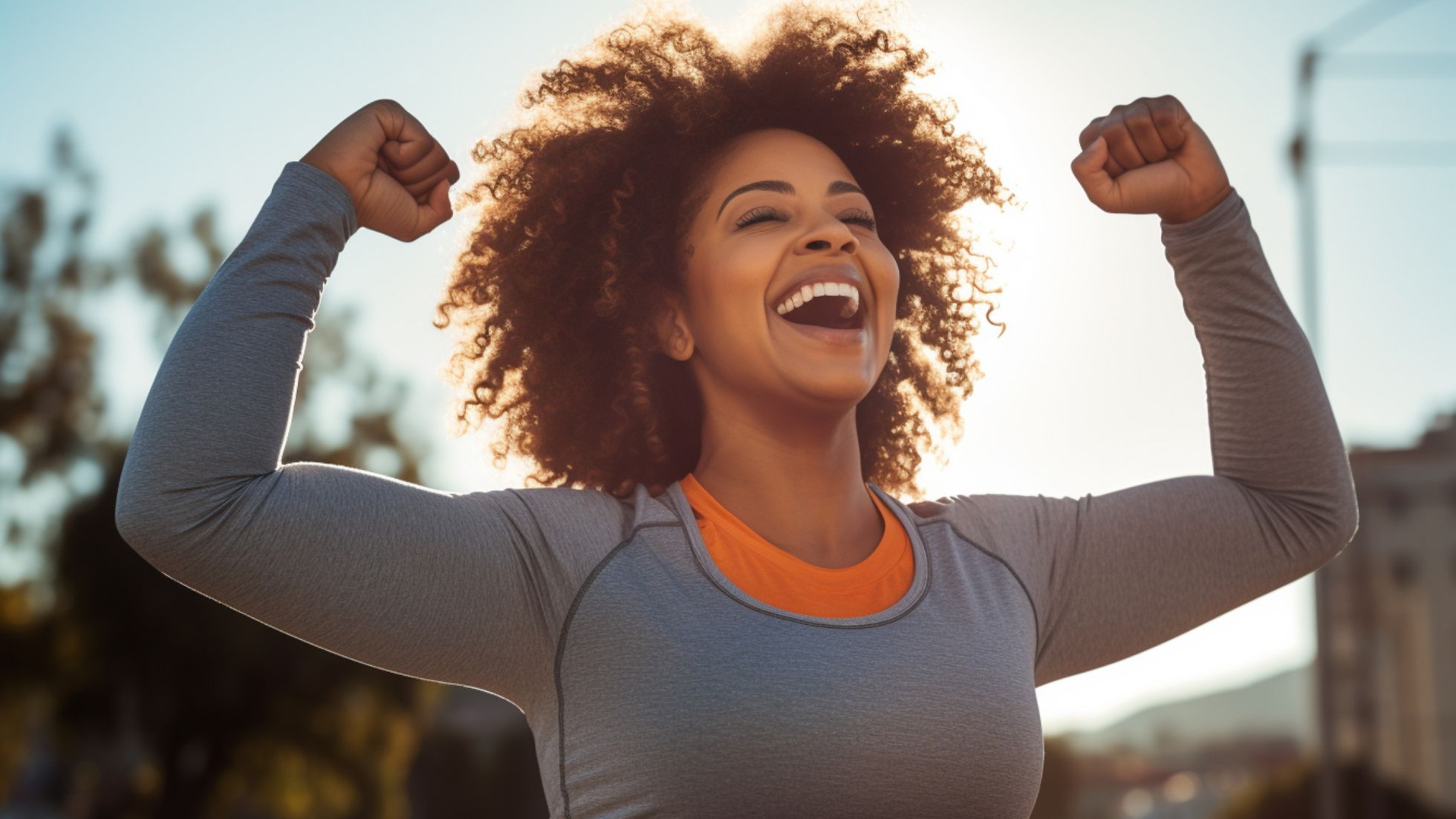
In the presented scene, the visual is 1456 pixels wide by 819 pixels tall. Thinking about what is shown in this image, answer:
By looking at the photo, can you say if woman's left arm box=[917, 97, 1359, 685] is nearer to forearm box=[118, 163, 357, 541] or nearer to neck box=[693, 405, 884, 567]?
neck box=[693, 405, 884, 567]

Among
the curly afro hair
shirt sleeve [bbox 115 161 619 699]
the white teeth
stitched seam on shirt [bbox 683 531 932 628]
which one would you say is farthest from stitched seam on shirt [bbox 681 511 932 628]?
the white teeth

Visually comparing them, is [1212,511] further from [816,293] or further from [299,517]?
[299,517]

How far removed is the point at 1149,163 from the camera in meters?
2.94

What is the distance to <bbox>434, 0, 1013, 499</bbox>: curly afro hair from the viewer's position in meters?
3.19

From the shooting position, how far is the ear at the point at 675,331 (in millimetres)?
3123

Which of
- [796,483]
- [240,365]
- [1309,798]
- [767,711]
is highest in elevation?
[240,365]

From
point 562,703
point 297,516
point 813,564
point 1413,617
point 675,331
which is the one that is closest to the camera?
point 297,516

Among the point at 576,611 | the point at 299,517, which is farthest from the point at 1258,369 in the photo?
the point at 299,517

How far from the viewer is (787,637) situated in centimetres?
242

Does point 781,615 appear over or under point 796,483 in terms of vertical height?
under

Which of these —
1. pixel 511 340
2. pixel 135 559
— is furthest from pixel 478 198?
pixel 135 559

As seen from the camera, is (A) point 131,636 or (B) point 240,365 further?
(A) point 131,636

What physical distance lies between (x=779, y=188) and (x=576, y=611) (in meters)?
1.02

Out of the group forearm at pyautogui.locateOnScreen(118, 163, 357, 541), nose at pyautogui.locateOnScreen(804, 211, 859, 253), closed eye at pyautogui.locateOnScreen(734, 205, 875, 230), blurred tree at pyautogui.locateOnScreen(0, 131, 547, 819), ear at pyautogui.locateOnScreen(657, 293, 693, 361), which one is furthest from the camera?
blurred tree at pyautogui.locateOnScreen(0, 131, 547, 819)
